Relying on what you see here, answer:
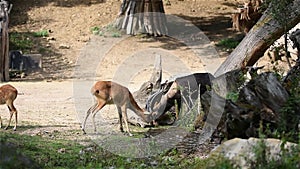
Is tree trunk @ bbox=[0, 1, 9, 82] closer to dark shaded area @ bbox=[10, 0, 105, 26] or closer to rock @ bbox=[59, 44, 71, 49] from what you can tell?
rock @ bbox=[59, 44, 71, 49]

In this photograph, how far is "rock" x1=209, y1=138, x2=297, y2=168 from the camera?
5.36 meters

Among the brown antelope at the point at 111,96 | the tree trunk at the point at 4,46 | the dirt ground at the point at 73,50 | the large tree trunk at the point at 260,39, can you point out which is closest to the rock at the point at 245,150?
the dirt ground at the point at 73,50

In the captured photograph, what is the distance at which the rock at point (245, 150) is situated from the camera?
536 centimetres

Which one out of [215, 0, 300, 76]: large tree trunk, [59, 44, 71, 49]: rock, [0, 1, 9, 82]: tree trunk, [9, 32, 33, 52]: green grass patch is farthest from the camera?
[59, 44, 71, 49]: rock

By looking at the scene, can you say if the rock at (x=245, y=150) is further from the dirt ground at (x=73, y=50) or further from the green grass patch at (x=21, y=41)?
the green grass patch at (x=21, y=41)

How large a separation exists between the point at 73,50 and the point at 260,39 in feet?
34.5

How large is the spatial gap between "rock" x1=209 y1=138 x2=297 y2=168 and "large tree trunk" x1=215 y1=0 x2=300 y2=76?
4423 mm

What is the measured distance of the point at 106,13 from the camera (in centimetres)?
2333

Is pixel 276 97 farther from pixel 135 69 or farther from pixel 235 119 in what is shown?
pixel 135 69

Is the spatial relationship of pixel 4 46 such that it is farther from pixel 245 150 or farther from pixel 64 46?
pixel 245 150

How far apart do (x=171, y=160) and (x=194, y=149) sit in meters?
0.67

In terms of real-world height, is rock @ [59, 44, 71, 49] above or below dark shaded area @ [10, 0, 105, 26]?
below

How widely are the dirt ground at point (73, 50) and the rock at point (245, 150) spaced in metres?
3.63

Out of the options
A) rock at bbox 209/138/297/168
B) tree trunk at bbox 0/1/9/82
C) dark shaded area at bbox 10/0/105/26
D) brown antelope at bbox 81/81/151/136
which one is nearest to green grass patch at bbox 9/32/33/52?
A: dark shaded area at bbox 10/0/105/26
